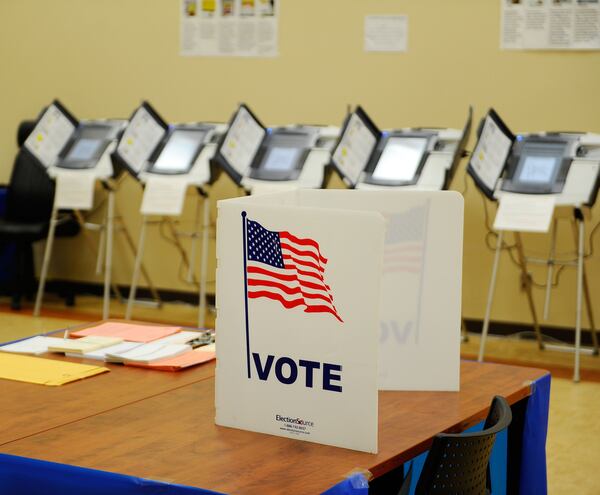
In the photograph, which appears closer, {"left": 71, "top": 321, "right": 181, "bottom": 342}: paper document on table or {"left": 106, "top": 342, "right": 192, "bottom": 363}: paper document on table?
{"left": 106, "top": 342, "right": 192, "bottom": 363}: paper document on table

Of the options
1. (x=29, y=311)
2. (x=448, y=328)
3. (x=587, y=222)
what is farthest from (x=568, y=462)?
(x=29, y=311)

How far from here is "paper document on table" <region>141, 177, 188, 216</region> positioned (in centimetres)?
598

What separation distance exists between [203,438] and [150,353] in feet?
2.22

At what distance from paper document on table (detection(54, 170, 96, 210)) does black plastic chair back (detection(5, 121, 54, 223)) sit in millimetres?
631

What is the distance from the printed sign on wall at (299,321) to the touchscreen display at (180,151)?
4.10 m

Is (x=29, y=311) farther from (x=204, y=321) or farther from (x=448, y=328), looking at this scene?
(x=448, y=328)

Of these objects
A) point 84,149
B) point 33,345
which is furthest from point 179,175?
point 33,345

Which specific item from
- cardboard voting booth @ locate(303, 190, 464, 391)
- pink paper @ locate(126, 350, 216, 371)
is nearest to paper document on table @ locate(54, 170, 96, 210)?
pink paper @ locate(126, 350, 216, 371)

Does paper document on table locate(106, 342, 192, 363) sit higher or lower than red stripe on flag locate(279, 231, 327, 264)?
lower

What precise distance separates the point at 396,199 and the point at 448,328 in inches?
12.7

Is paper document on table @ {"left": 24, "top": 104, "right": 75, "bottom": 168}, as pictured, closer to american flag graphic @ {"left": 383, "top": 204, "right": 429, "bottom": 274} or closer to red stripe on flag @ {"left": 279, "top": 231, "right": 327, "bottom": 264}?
american flag graphic @ {"left": 383, "top": 204, "right": 429, "bottom": 274}

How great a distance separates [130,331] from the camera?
2979mm

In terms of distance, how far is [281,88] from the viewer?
22.2 feet

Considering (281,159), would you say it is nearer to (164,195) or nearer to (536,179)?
(164,195)
